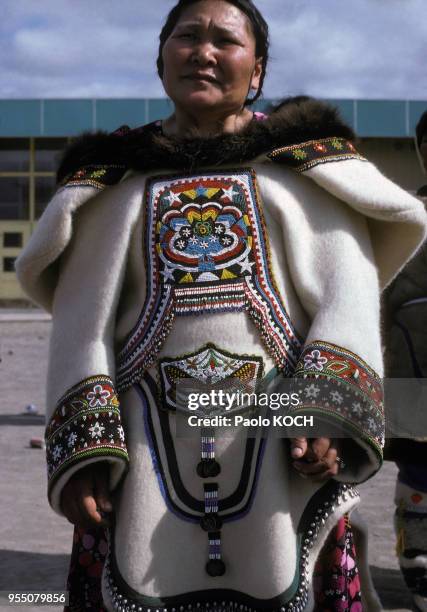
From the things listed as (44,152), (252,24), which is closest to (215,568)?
(252,24)

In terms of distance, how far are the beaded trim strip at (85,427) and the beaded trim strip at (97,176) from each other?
0.50 metres

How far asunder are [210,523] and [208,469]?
12 centimetres

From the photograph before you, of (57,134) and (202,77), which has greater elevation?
(57,134)

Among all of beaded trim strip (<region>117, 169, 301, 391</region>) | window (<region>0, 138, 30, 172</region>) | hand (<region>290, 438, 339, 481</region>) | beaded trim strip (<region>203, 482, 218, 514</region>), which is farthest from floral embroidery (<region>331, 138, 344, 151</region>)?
window (<region>0, 138, 30, 172</region>)

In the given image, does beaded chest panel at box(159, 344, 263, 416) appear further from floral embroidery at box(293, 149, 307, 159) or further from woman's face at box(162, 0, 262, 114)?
Result: woman's face at box(162, 0, 262, 114)

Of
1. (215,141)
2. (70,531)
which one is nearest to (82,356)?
(215,141)

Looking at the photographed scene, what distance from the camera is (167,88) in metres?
2.49

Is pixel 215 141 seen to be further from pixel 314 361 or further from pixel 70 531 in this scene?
pixel 70 531

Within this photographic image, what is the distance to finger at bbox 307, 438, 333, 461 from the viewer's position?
2.13m

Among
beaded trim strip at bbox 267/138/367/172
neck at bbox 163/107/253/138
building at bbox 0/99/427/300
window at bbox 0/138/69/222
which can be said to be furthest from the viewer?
window at bbox 0/138/69/222

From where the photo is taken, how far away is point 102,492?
87.5 inches

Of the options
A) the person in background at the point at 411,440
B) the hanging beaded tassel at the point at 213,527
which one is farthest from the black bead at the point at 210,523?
the person in background at the point at 411,440

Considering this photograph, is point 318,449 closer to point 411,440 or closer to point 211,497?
point 211,497

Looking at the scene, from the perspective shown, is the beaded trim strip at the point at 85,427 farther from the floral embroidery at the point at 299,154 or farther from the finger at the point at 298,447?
the floral embroidery at the point at 299,154
